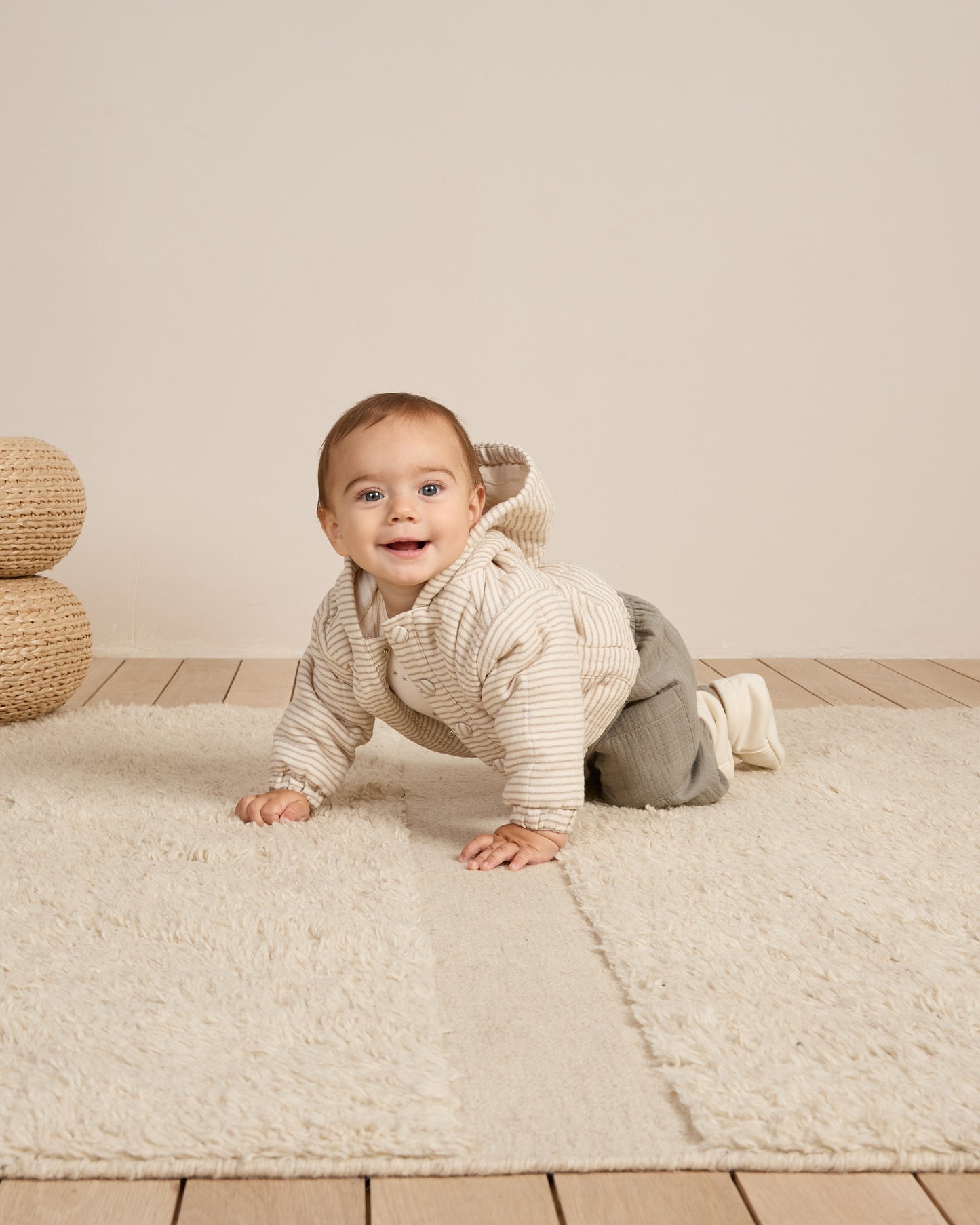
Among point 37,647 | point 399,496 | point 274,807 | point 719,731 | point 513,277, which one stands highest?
point 513,277

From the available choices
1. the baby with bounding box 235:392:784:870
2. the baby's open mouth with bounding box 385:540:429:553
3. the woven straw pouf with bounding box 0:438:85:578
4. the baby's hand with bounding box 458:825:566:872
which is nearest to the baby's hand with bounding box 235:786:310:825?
the baby with bounding box 235:392:784:870

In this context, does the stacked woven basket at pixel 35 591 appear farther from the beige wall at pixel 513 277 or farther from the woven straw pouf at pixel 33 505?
the beige wall at pixel 513 277

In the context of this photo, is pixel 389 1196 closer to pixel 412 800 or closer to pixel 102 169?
pixel 412 800

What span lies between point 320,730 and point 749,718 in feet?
1.76

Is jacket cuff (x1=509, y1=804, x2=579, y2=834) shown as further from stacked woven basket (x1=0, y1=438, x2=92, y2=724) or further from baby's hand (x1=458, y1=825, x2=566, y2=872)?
stacked woven basket (x1=0, y1=438, x2=92, y2=724)

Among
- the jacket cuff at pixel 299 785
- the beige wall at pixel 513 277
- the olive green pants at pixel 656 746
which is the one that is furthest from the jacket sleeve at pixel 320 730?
the beige wall at pixel 513 277

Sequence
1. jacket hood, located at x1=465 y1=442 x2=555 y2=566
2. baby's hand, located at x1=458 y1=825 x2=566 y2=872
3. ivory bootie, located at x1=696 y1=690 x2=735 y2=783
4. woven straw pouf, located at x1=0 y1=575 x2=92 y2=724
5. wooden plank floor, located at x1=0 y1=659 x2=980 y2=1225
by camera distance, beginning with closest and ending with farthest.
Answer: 1. wooden plank floor, located at x1=0 y1=659 x2=980 y2=1225
2. baby's hand, located at x1=458 y1=825 x2=566 y2=872
3. jacket hood, located at x1=465 y1=442 x2=555 y2=566
4. ivory bootie, located at x1=696 y1=690 x2=735 y2=783
5. woven straw pouf, located at x1=0 y1=575 x2=92 y2=724

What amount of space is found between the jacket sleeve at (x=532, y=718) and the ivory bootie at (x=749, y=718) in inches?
13.6

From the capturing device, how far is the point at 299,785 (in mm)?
1240

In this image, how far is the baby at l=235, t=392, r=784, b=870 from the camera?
112 cm

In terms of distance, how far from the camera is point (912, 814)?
1.28 meters

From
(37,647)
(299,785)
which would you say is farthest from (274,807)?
(37,647)

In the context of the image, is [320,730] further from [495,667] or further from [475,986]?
[475,986]

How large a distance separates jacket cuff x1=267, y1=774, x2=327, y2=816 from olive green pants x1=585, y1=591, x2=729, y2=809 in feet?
1.02
